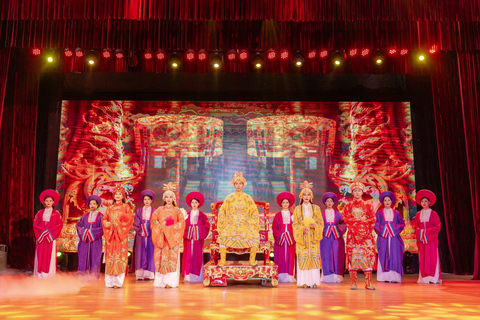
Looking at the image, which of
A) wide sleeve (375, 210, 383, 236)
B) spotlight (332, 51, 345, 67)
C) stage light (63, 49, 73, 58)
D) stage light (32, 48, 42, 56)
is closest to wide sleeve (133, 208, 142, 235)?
stage light (63, 49, 73, 58)

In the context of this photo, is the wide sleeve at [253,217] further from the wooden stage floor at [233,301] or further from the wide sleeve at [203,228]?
the wide sleeve at [203,228]

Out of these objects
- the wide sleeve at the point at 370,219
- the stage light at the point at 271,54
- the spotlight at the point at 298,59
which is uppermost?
the stage light at the point at 271,54

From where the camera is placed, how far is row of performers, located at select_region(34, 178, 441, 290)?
5.38 m

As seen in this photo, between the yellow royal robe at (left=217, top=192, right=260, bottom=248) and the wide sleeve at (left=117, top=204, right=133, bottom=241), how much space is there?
A: 3.73ft

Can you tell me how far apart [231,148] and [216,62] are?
5.08 feet

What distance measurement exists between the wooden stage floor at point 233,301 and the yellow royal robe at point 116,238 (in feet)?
0.91

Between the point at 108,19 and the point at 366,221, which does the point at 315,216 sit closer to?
the point at 366,221

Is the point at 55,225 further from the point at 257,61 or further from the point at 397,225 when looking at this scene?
the point at 397,225

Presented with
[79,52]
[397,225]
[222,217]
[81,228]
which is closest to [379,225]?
[397,225]

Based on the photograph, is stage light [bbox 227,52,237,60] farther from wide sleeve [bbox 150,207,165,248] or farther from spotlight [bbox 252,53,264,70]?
wide sleeve [bbox 150,207,165,248]

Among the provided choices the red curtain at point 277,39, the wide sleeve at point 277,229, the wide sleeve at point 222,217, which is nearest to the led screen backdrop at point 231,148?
the red curtain at point 277,39

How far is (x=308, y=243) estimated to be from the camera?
5.45m

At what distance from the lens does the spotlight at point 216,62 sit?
7012 mm

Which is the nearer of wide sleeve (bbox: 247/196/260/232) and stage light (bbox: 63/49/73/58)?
wide sleeve (bbox: 247/196/260/232)
